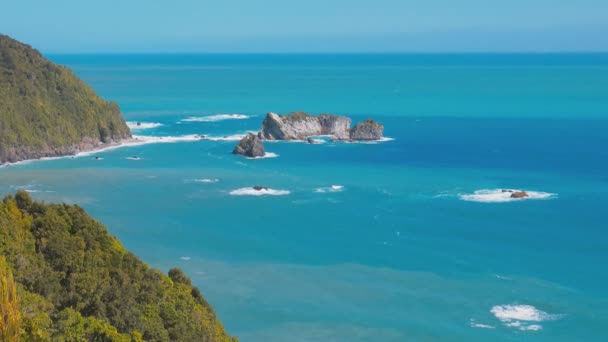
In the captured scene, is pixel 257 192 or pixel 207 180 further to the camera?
pixel 207 180

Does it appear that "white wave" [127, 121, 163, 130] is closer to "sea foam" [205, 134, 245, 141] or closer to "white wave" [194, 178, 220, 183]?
"sea foam" [205, 134, 245, 141]

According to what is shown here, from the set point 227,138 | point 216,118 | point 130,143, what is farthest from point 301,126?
point 216,118

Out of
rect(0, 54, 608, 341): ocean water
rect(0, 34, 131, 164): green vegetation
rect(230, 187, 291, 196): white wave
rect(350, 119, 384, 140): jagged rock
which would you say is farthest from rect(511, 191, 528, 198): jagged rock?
rect(0, 34, 131, 164): green vegetation

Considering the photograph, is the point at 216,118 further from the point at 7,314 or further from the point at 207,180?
the point at 7,314

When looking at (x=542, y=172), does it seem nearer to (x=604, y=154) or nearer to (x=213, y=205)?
(x=604, y=154)

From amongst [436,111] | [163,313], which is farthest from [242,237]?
[436,111]
